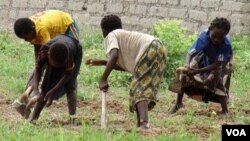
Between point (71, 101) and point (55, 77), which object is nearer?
point (55, 77)

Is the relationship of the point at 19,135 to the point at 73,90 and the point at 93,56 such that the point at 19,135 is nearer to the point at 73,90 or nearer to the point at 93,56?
the point at 73,90

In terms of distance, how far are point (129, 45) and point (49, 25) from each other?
3.39ft

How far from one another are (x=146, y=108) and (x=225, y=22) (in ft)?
4.91

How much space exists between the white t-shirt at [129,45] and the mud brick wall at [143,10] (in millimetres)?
6392

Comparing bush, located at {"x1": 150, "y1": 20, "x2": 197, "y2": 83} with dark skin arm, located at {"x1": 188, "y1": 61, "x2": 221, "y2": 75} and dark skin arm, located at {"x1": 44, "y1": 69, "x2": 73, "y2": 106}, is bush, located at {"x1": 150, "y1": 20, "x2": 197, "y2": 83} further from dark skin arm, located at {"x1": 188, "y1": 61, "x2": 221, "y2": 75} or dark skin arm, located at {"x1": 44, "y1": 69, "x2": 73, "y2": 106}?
dark skin arm, located at {"x1": 44, "y1": 69, "x2": 73, "y2": 106}

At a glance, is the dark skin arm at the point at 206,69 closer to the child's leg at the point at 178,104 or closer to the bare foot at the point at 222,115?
the child's leg at the point at 178,104

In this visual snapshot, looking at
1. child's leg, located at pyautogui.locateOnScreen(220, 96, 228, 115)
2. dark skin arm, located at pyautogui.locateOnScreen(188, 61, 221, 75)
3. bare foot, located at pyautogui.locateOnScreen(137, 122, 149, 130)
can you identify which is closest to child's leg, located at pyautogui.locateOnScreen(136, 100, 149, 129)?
bare foot, located at pyautogui.locateOnScreen(137, 122, 149, 130)

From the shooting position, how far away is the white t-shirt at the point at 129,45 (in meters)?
6.61

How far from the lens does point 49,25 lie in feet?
23.7

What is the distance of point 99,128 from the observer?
6445mm

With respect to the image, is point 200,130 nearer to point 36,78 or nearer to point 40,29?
point 36,78

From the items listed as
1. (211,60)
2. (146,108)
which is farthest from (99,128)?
(211,60)

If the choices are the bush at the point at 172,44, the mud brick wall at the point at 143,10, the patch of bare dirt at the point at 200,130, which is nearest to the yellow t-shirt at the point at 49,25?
the patch of bare dirt at the point at 200,130

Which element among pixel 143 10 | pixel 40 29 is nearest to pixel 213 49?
pixel 40 29
